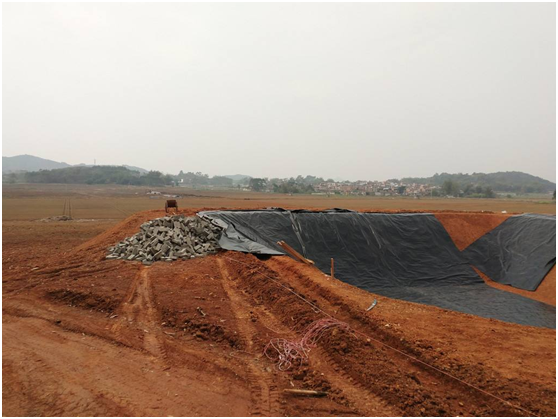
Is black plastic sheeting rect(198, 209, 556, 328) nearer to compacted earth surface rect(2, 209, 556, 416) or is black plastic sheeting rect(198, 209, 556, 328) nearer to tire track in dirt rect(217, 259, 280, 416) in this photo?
compacted earth surface rect(2, 209, 556, 416)

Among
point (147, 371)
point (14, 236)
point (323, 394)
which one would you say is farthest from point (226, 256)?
point (14, 236)

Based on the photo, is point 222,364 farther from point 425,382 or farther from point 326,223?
point 326,223

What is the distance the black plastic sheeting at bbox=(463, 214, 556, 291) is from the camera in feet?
37.5

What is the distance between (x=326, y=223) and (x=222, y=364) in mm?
8201

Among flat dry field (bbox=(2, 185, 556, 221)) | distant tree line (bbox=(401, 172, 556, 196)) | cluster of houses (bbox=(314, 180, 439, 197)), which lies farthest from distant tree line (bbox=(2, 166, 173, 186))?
distant tree line (bbox=(401, 172, 556, 196))

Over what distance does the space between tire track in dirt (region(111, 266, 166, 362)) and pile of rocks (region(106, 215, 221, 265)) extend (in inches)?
65.7

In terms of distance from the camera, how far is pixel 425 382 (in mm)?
3984

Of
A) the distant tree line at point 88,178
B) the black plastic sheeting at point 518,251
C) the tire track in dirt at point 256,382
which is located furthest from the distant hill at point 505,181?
the tire track in dirt at point 256,382

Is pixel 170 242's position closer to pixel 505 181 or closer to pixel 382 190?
pixel 382 190

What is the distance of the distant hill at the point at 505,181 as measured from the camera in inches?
5025

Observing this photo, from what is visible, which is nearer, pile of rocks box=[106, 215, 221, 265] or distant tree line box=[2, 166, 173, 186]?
pile of rocks box=[106, 215, 221, 265]

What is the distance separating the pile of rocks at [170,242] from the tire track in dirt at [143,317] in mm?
1670

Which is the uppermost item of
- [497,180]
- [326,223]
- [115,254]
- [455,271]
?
[497,180]

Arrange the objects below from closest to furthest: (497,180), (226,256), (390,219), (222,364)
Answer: (222,364) < (226,256) < (390,219) < (497,180)
